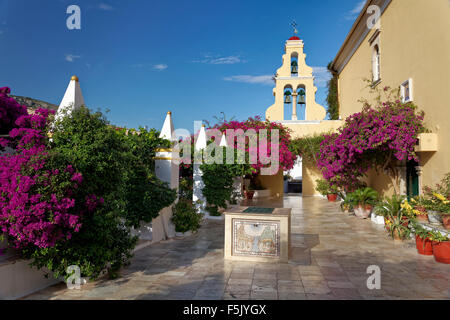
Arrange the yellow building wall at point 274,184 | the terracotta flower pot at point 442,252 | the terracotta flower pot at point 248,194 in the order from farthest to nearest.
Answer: the yellow building wall at point 274,184 → the terracotta flower pot at point 248,194 → the terracotta flower pot at point 442,252

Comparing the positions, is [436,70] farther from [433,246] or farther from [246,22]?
[246,22]

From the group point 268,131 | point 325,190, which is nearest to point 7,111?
point 268,131

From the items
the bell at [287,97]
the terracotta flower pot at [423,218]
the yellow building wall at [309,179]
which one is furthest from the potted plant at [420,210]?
the bell at [287,97]

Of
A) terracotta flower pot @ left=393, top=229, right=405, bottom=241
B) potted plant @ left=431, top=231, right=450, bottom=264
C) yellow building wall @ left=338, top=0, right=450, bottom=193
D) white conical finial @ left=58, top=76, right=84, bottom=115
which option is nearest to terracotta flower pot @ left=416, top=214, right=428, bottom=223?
terracotta flower pot @ left=393, top=229, right=405, bottom=241

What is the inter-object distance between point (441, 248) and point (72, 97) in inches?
268

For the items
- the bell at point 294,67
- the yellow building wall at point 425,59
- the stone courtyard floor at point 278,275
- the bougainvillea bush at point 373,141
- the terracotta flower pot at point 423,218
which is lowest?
the stone courtyard floor at point 278,275

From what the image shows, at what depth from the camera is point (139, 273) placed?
4703mm

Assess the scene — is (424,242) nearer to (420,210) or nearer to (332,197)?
(420,210)

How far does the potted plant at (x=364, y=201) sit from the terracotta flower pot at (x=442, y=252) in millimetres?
4522

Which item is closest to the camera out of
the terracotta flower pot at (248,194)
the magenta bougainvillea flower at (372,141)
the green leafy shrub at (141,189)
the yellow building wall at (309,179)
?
the green leafy shrub at (141,189)

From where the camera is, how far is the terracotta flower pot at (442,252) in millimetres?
5195

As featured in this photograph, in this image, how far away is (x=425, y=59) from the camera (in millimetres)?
7461

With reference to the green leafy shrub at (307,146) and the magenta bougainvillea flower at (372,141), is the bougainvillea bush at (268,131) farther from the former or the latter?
the magenta bougainvillea flower at (372,141)

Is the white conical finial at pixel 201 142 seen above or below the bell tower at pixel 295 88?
below
